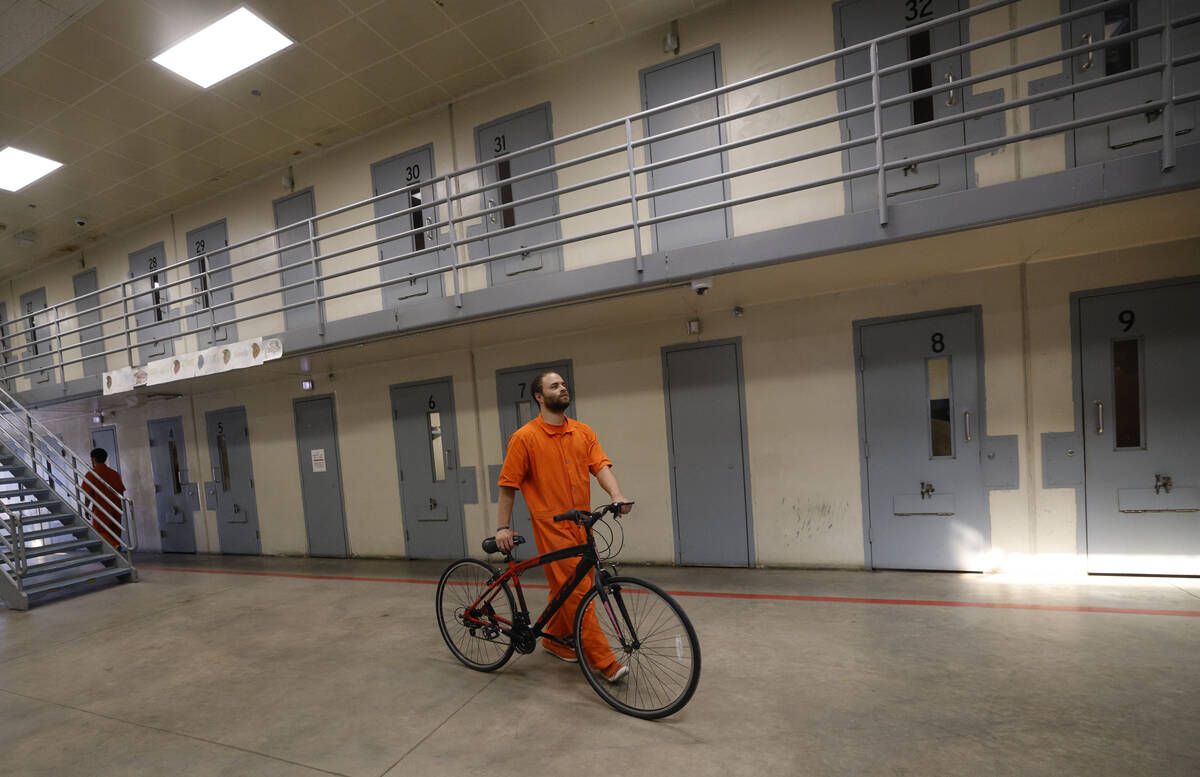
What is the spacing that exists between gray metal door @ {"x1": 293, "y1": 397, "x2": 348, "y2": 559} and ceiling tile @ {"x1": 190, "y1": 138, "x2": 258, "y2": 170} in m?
3.46

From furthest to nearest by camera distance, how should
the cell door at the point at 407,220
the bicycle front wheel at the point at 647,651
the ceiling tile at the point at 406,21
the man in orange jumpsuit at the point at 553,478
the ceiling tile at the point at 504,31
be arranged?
1. the cell door at the point at 407,220
2. the ceiling tile at the point at 504,31
3. the ceiling tile at the point at 406,21
4. the man in orange jumpsuit at the point at 553,478
5. the bicycle front wheel at the point at 647,651

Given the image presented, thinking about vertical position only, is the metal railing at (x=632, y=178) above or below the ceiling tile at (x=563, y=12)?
below

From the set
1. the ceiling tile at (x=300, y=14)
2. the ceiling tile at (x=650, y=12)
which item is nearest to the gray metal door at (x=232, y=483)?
the ceiling tile at (x=300, y=14)

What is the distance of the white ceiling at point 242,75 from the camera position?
4.70 metres

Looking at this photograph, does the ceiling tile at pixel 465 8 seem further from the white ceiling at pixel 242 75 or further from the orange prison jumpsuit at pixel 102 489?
the orange prison jumpsuit at pixel 102 489

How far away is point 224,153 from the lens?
22.5ft

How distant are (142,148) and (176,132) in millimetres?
722

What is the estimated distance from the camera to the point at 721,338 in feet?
17.2

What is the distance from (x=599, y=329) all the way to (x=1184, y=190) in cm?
441

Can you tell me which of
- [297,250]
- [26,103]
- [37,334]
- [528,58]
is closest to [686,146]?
[528,58]

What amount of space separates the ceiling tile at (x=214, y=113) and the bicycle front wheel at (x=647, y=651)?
22.6 feet

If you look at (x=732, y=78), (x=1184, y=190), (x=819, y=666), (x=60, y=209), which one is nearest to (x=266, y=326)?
(x=60, y=209)

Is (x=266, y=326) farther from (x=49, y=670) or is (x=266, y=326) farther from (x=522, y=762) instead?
(x=522, y=762)

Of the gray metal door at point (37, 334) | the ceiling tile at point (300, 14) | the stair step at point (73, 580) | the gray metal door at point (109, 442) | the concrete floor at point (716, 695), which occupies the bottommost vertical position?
the stair step at point (73, 580)
